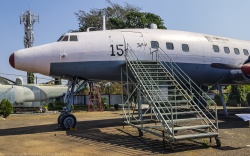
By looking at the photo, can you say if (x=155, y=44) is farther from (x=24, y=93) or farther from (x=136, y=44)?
(x=24, y=93)

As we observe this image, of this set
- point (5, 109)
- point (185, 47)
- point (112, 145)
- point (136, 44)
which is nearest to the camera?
point (112, 145)

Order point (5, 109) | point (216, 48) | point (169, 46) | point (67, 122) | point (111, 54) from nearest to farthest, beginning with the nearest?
1. point (67, 122)
2. point (111, 54)
3. point (169, 46)
4. point (216, 48)
5. point (5, 109)

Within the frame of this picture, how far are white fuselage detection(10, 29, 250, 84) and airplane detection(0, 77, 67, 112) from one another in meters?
22.0

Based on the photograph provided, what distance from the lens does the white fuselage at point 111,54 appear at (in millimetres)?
13703

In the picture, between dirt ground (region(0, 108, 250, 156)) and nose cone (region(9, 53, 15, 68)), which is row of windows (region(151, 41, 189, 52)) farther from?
nose cone (region(9, 53, 15, 68))

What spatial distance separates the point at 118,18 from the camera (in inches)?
2023

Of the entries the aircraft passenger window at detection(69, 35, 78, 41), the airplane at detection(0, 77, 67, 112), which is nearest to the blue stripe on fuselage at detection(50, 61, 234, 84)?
the aircraft passenger window at detection(69, 35, 78, 41)

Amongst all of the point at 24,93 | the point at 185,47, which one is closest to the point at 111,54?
the point at 185,47

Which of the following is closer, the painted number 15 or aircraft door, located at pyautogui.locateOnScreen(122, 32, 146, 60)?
the painted number 15

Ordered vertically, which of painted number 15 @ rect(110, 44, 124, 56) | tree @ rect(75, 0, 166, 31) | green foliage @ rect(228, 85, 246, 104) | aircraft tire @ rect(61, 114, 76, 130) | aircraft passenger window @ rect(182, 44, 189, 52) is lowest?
aircraft tire @ rect(61, 114, 76, 130)

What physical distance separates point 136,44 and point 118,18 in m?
37.1

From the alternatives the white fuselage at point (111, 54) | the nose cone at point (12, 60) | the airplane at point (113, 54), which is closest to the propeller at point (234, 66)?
the airplane at point (113, 54)

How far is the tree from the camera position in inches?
1755

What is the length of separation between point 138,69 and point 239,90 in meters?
35.7
